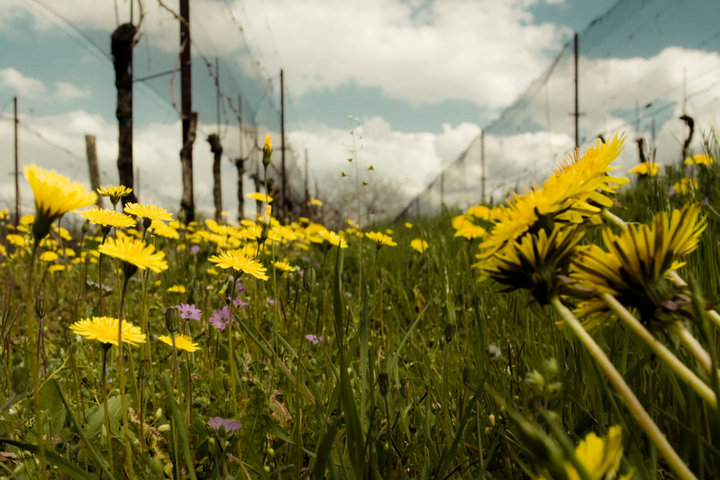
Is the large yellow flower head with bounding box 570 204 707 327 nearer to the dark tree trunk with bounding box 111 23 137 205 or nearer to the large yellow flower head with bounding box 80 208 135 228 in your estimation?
the large yellow flower head with bounding box 80 208 135 228

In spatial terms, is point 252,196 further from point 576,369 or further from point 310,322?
point 576,369

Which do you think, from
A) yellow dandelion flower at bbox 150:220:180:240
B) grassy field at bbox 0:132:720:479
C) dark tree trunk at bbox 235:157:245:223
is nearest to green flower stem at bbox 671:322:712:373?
grassy field at bbox 0:132:720:479

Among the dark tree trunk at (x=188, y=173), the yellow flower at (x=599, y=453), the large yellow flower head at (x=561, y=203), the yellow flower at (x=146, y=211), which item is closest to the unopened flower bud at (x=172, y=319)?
the yellow flower at (x=146, y=211)

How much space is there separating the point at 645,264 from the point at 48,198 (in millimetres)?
580

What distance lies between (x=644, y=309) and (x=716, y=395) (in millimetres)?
74

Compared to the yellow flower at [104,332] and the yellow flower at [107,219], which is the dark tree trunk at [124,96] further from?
the yellow flower at [104,332]

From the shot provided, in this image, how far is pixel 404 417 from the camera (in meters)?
0.89

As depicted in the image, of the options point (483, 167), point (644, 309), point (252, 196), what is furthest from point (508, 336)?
point (483, 167)

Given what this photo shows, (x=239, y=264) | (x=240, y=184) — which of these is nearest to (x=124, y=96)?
(x=239, y=264)

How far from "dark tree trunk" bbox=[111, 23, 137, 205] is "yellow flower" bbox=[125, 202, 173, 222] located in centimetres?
553

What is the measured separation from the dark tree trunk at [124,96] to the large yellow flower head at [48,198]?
608 cm

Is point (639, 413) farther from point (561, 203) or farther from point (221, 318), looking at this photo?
point (221, 318)

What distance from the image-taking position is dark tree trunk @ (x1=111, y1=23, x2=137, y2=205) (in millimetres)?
5926

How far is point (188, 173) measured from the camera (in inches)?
316
